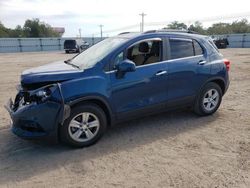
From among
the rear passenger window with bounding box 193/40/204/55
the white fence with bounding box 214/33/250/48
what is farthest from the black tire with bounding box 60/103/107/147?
the white fence with bounding box 214/33/250/48

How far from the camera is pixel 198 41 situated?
5777mm

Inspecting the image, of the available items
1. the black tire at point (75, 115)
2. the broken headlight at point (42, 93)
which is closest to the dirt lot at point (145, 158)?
the black tire at point (75, 115)

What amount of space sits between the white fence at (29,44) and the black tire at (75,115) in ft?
133

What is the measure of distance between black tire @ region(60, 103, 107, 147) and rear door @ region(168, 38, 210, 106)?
147cm

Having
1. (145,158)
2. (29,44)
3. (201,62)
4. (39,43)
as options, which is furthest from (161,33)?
(39,43)

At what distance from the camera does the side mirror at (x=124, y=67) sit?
15.0ft

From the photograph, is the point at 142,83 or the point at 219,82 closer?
the point at 142,83

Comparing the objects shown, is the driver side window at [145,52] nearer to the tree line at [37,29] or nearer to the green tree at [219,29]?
the tree line at [37,29]

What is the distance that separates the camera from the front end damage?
4.13 meters

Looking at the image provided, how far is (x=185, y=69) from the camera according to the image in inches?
213

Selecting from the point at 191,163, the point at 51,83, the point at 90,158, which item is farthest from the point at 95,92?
the point at 191,163

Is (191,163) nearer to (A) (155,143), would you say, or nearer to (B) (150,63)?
(A) (155,143)

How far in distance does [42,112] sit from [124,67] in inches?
57.7

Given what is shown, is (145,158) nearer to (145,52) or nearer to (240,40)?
(145,52)
